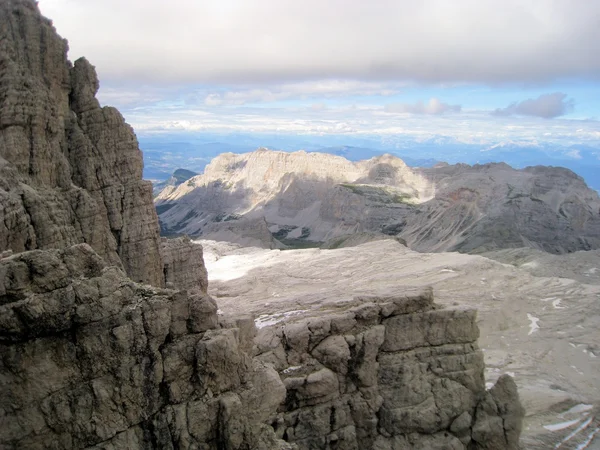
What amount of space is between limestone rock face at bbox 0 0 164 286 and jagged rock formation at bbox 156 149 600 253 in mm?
73031

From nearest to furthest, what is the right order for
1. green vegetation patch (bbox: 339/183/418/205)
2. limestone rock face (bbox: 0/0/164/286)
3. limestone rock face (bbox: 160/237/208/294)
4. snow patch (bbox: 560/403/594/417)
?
1. limestone rock face (bbox: 0/0/164/286)
2. snow patch (bbox: 560/403/594/417)
3. limestone rock face (bbox: 160/237/208/294)
4. green vegetation patch (bbox: 339/183/418/205)

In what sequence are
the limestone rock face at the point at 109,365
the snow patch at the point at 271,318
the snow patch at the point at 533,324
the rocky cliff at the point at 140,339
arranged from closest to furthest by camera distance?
the limestone rock face at the point at 109,365
the rocky cliff at the point at 140,339
the snow patch at the point at 271,318
the snow patch at the point at 533,324

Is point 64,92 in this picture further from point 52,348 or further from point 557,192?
point 557,192

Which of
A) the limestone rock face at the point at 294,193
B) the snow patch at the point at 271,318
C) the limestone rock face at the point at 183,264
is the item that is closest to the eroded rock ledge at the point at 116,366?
the snow patch at the point at 271,318

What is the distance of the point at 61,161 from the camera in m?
28.5

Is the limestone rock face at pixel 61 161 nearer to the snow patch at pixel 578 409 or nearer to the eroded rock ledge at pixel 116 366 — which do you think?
the eroded rock ledge at pixel 116 366

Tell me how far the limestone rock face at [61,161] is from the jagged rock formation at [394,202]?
7303 cm

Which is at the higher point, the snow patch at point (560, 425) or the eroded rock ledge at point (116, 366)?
the eroded rock ledge at point (116, 366)

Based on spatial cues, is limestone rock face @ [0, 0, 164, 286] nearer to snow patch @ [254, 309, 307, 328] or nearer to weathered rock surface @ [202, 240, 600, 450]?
snow patch @ [254, 309, 307, 328]

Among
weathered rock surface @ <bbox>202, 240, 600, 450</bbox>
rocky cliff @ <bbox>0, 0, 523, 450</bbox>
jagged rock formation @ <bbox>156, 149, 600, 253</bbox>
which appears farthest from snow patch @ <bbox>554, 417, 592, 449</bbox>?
jagged rock formation @ <bbox>156, 149, 600, 253</bbox>

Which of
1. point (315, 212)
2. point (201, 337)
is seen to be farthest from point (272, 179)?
point (201, 337)

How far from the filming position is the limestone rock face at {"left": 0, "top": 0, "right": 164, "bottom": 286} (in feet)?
79.7

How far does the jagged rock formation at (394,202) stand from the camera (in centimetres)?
11100

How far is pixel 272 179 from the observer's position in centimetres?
17950
